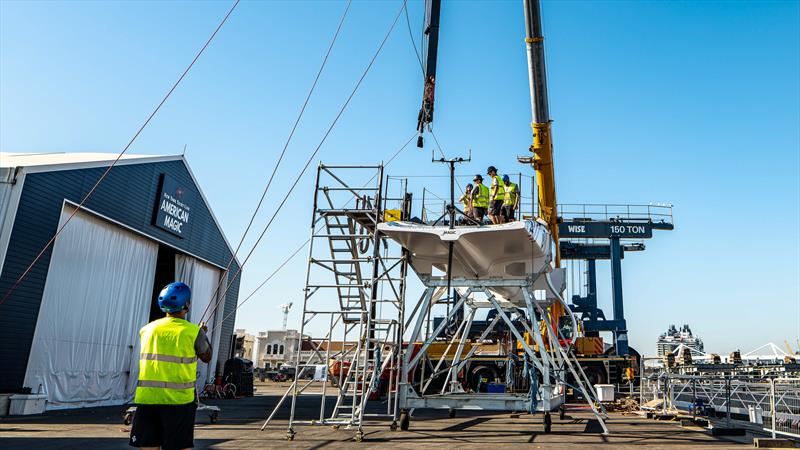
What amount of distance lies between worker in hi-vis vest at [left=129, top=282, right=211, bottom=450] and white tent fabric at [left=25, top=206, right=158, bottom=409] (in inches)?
529

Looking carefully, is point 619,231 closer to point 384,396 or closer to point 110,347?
point 384,396

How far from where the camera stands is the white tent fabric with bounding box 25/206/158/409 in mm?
15867

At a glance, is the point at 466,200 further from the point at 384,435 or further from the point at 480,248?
the point at 384,435

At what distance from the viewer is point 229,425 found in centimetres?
1268

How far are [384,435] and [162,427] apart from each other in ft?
22.5

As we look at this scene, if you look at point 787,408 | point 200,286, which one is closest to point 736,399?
point 787,408

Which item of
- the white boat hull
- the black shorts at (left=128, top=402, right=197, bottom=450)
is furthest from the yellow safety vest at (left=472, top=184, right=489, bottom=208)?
the black shorts at (left=128, top=402, right=197, bottom=450)

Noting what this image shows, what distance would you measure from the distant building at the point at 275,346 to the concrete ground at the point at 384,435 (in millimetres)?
58619

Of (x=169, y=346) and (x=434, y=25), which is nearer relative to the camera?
(x=169, y=346)

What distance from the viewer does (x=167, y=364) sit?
442cm

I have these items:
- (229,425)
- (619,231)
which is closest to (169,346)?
(229,425)

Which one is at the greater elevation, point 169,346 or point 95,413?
point 169,346

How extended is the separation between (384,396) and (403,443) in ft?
56.1

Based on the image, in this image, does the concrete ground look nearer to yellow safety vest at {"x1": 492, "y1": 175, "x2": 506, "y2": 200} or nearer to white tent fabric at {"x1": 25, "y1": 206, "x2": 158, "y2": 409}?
white tent fabric at {"x1": 25, "y1": 206, "x2": 158, "y2": 409}
